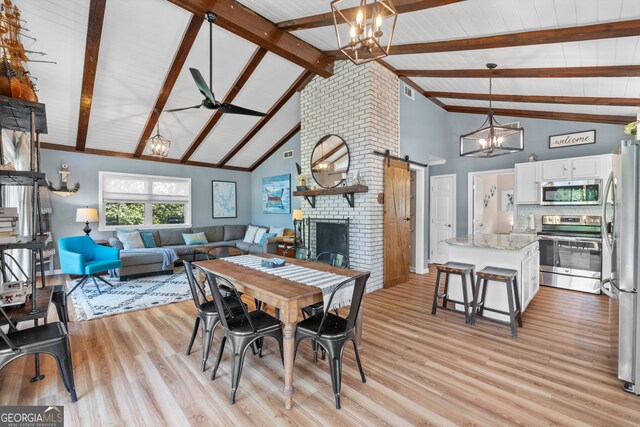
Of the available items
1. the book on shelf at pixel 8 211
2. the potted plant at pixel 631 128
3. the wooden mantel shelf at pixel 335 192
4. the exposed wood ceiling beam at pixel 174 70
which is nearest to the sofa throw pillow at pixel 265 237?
the wooden mantel shelf at pixel 335 192

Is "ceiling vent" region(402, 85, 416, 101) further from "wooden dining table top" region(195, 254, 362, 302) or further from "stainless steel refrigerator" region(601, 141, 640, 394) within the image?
"wooden dining table top" region(195, 254, 362, 302)

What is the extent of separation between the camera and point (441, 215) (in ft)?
22.2

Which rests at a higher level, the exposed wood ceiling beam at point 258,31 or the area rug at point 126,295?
the exposed wood ceiling beam at point 258,31

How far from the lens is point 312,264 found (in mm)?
3008

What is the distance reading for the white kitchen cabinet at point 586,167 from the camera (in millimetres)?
4590

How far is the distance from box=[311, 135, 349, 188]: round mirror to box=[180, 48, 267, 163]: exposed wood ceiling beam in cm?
163

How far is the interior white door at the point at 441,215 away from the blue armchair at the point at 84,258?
6.48m

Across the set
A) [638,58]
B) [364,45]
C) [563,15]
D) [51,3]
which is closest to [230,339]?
[364,45]

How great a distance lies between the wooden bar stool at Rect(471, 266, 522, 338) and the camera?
308cm

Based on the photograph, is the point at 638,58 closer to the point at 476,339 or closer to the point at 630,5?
the point at 630,5

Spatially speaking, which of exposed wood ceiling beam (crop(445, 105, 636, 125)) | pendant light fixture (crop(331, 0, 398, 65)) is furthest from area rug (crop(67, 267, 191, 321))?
exposed wood ceiling beam (crop(445, 105, 636, 125))

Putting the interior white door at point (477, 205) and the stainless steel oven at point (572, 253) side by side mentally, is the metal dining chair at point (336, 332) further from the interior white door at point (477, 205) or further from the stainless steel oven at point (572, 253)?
the interior white door at point (477, 205)

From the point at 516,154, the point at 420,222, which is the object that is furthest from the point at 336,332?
the point at 516,154

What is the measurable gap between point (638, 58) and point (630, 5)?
3.53ft
